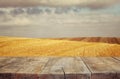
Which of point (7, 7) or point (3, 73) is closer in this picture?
point (3, 73)

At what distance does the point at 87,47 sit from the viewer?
13.2 feet

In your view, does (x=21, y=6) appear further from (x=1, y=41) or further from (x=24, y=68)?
(x=24, y=68)

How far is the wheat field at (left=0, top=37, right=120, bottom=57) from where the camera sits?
393 centimetres

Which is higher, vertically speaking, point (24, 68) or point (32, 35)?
point (24, 68)

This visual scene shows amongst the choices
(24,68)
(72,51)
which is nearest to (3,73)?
(24,68)

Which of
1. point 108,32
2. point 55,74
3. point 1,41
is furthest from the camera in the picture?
point 108,32

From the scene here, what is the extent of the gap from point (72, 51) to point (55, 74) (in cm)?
240

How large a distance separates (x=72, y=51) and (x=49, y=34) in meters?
1.06

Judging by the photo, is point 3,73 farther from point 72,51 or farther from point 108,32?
point 108,32

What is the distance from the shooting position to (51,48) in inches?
165

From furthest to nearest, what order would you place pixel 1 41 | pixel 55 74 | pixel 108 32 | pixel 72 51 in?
1. pixel 108 32
2. pixel 1 41
3. pixel 72 51
4. pixel 55 74

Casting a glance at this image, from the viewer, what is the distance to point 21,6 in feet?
16.5

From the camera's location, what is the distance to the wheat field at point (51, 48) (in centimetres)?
393

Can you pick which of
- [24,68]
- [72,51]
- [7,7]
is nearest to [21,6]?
[7,7]
